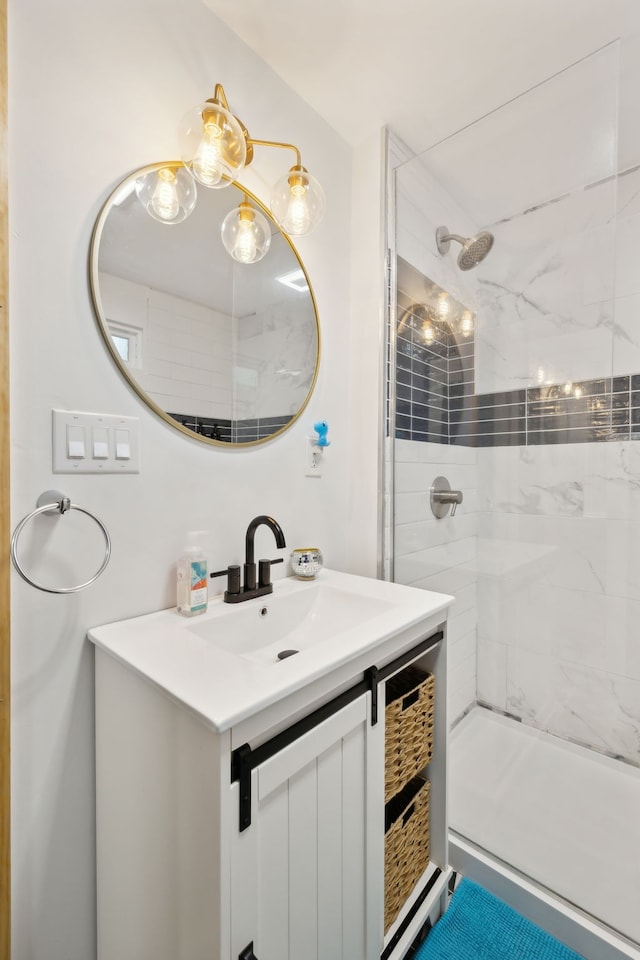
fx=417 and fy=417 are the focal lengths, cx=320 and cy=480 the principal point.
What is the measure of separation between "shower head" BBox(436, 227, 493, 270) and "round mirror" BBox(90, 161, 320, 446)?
0.65 m

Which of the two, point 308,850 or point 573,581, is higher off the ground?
point 573,581

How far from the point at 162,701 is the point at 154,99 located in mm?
1347

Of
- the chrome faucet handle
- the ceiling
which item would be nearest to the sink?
the chrome faucet handle

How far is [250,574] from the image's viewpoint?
44.5 inches

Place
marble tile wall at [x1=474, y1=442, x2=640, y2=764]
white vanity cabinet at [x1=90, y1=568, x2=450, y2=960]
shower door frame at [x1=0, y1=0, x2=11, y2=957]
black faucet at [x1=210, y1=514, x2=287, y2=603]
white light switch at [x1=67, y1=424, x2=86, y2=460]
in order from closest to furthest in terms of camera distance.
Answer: white vanity cabinet at [x1=90, y1=568, x2=450, y2=960] < shower door frame at [x1=0, y1=0, x2=11, y2=957] < white light switch at [x1=67, y1=424, x2=86, y2=460] < black faucet at [x1=210, y1=514, x2=287, y2=603] < marble tile wall at [x1=474, y1=442, x2=640, y2=764]

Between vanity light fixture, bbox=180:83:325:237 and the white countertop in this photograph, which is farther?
vanity light fixture, bbox=180:83:325:237

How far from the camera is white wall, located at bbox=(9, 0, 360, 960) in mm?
805

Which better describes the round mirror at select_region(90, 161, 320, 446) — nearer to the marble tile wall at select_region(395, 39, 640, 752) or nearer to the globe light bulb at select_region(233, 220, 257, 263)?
the globe light bulb at select_region(233, 220, 257, 263)

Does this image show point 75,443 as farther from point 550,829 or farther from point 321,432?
point 550,829

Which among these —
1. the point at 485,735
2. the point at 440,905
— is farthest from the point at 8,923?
the point at 485,735

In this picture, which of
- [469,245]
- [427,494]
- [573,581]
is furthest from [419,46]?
[573,581]

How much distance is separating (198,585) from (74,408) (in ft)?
1.57

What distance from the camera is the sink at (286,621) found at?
1.02 m

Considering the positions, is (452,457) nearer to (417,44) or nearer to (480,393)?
(480,393)
